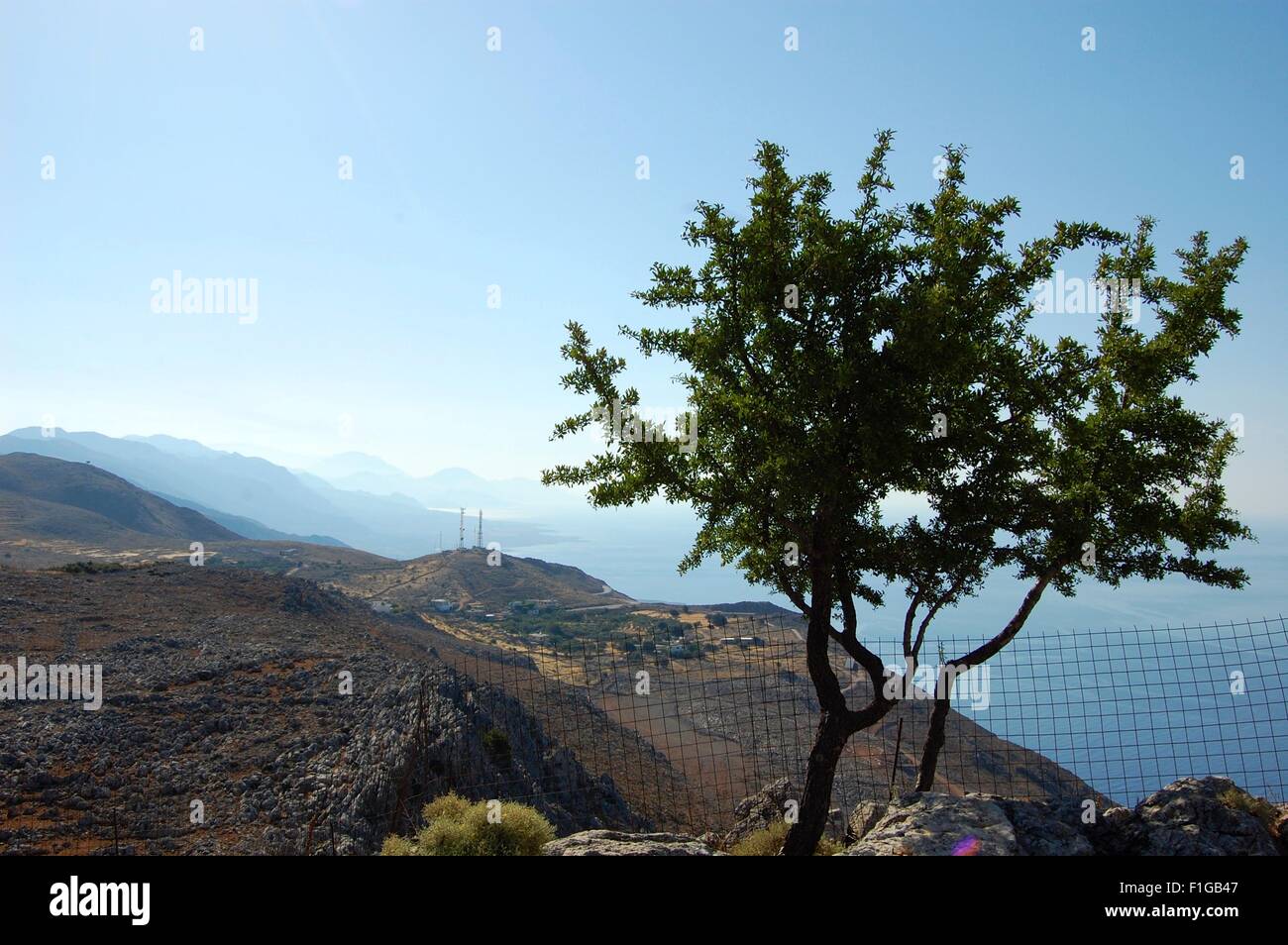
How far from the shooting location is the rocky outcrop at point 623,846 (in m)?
9.25

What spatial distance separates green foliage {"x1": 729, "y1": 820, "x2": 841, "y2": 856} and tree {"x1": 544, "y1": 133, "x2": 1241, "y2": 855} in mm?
1492

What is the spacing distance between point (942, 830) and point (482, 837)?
5.88 m

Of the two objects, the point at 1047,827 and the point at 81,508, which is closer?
the point at 1047,827

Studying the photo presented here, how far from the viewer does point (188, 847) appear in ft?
44.2

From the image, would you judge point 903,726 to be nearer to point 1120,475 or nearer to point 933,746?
point 933,746

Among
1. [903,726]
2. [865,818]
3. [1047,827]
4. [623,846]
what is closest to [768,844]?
[865,818]

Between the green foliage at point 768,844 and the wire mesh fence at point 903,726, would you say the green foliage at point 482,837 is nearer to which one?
the wire mesh fence at point 903,726

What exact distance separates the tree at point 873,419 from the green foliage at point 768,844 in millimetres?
1492

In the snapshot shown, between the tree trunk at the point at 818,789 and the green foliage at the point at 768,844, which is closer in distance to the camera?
the tree trunk at the point at 818,789

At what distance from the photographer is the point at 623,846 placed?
9430 mm

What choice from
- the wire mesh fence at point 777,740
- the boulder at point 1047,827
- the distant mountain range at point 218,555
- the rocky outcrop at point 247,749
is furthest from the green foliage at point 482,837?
the distant mountain range at point 218,555

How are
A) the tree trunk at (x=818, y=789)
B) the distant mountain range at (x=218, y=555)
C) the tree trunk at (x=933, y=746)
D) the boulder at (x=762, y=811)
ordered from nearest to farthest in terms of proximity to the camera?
the tree trunk at (x=818, y=789)
the tree trunk at (x=933, y=746)
the boulder at (x=762, y=811)
the distant mountain range at (x=218, y=555)
